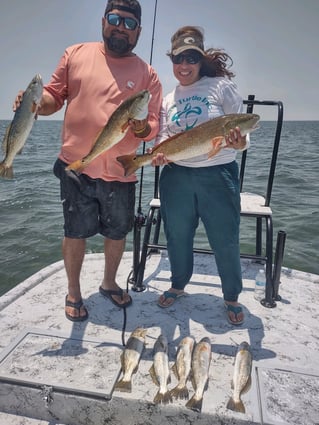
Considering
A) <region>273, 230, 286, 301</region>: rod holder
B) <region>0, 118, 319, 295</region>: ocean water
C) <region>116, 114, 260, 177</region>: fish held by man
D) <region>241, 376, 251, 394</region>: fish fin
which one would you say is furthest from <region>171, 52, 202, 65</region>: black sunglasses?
<region>0, 118, 319, 295</region>: ocean water

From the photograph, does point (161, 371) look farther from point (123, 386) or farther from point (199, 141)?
point (199, 141)

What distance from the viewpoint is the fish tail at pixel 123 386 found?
8.08 ft

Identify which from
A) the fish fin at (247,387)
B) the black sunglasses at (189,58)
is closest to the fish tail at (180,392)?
the fish fin at (247,387)

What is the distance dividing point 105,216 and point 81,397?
1.60 meters

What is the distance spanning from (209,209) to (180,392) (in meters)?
1.59

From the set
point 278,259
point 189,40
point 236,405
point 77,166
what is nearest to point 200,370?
point 236,405

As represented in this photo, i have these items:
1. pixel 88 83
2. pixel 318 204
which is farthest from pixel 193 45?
pixel 318 204

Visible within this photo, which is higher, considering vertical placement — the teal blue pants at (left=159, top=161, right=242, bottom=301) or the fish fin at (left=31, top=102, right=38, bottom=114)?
the fish fin at (left=31, top=102, right=38, bottom=114)

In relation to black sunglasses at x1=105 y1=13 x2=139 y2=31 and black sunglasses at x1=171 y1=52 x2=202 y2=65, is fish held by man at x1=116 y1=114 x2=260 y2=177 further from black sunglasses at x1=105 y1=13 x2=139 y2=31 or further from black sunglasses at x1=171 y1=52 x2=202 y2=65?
black sunglasses at x1=105 y1=13 x2=139 y2=31

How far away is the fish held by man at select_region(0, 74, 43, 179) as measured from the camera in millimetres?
2639

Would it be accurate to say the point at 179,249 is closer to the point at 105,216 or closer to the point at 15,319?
the point at 105,216

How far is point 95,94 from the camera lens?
307 centimetres

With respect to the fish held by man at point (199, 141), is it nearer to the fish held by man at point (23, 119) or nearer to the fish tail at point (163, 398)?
the fish held by man at point (23, 119)

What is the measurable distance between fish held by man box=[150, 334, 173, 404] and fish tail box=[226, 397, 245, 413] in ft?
1.33
